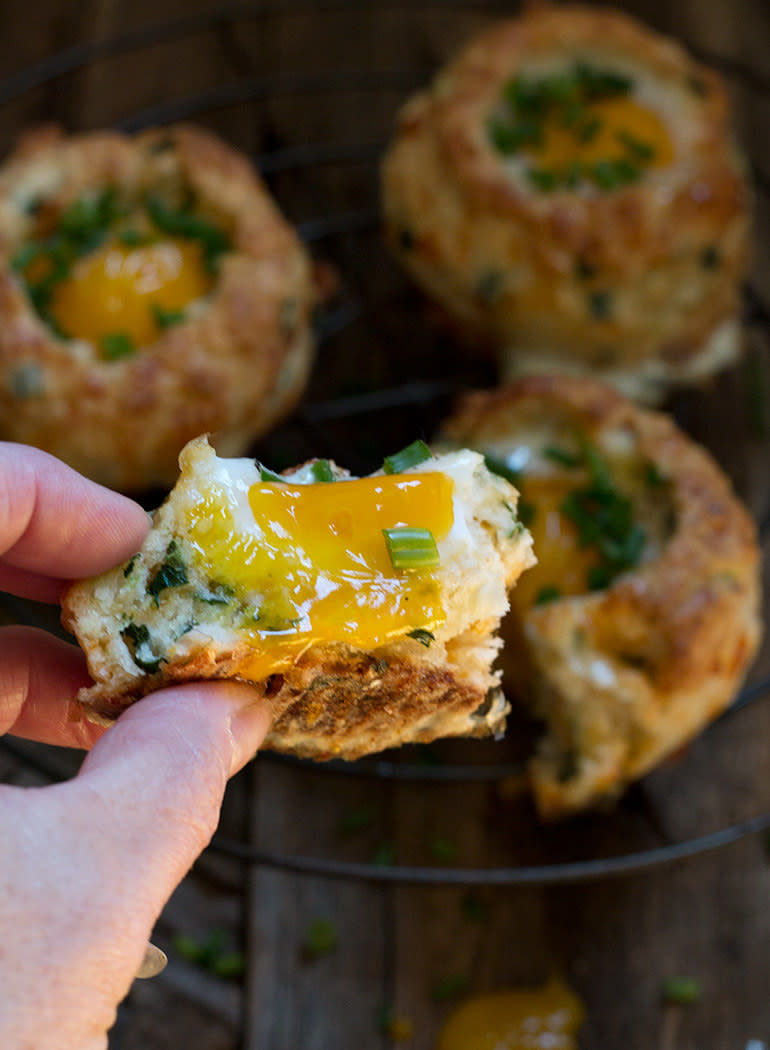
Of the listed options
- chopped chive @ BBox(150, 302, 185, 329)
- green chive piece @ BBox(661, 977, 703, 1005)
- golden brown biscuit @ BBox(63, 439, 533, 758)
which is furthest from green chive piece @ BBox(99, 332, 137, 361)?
green chive piece @ BBox(661, 977, 703, 1005)

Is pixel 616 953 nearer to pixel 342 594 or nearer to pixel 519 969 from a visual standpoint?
pixel 519 969

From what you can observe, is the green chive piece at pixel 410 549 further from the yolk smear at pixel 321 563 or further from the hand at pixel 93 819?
the hand at pixel 93 819

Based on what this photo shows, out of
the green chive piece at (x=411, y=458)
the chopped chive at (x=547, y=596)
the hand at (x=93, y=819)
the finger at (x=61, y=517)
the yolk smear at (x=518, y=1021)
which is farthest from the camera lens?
the yolk smear at (x=518, y=1021)

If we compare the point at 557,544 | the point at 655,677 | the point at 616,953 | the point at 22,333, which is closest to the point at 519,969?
the point at 616,953

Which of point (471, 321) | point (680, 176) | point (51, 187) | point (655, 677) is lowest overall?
point (655, 677)

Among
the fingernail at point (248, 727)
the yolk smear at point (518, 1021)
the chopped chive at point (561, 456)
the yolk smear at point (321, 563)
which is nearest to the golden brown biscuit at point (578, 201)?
the chopped chive at point (561, 456)

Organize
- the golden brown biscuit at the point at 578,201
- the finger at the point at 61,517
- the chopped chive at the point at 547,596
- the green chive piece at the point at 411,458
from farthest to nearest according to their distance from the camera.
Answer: the golden brown biscuit at the point at 578,201 < the chopped chive at the point at 547,596 < the green chive piece at the point at 411,458 < the finger at the point at 61,517

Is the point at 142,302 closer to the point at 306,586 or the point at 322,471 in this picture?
the point at 322,471
